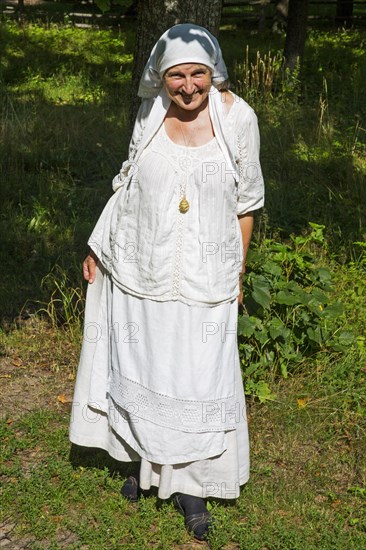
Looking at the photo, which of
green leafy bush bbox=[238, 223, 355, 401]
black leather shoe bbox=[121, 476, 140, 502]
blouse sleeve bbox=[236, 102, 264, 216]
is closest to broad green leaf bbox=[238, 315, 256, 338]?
green leafy bush bbox=[238, 223, 355, 401]

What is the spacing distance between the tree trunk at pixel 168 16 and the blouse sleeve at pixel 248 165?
5.64 ft

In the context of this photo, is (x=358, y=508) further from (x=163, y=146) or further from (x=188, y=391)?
(x=163, y=146)

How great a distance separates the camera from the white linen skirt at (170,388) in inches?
144

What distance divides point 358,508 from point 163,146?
2.03 m

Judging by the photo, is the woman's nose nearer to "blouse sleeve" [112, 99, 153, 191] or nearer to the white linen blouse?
the white linen blouse

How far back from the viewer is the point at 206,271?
3590 millimetres

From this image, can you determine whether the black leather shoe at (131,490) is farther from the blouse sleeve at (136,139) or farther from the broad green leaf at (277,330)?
the blouse sleeve at (136,139)

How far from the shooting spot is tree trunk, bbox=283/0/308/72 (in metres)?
12.2

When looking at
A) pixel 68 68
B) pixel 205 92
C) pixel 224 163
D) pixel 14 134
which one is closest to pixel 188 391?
pixel 224 163

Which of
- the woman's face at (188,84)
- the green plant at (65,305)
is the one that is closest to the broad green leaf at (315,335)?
the green plant at (65,305)

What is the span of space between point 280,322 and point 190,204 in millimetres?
1562

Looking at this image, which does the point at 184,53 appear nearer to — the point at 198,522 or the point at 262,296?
the point at 262,296

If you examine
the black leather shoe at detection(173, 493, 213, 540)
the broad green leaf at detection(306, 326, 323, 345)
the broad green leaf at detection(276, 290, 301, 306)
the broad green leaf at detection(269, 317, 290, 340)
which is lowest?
the black leather shoe at detection(173, 493, 213, 540)

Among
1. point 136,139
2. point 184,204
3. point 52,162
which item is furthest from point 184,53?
point 52,162
